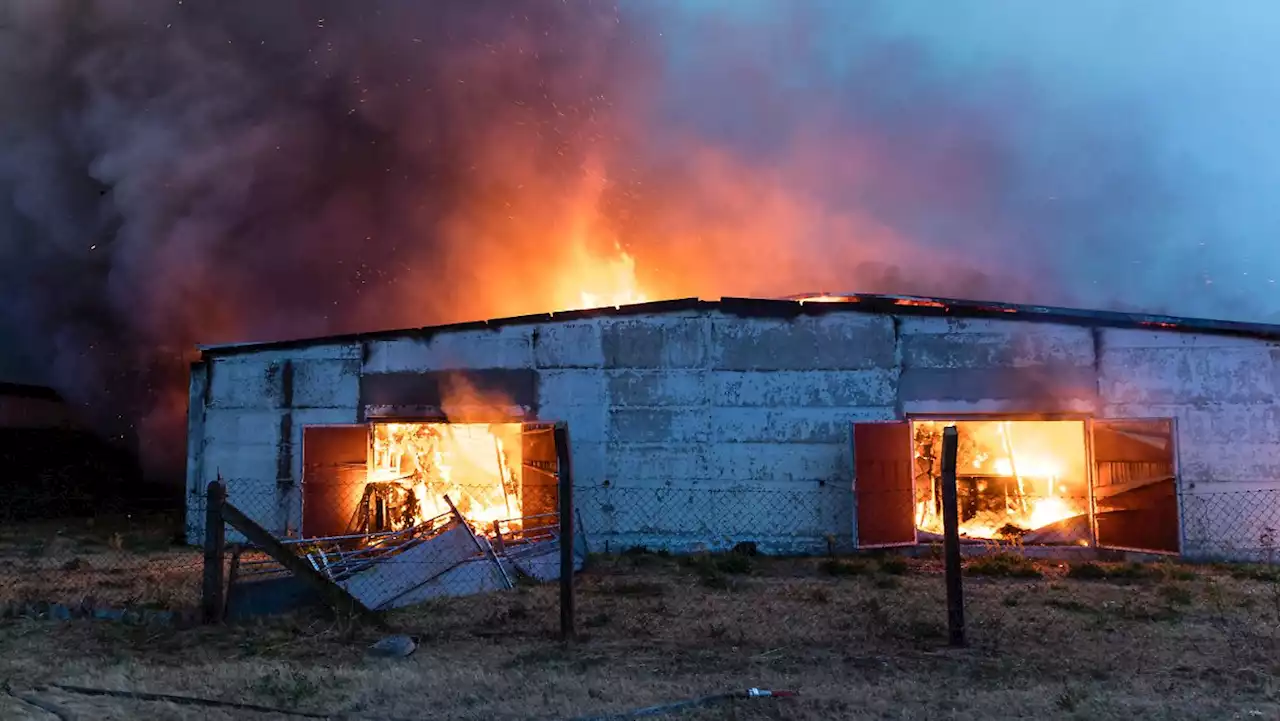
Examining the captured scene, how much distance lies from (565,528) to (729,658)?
1.63 metres

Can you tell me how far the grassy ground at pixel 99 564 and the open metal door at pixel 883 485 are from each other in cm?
954

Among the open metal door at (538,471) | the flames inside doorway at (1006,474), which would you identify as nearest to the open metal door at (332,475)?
the open metal door at (538,471)

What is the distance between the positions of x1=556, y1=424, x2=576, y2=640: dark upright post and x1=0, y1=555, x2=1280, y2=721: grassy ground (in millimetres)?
264

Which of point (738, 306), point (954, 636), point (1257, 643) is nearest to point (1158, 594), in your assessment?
point (1257, 643)

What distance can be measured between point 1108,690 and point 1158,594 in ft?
16.0

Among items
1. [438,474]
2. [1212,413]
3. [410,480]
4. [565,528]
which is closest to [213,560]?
[565,528]

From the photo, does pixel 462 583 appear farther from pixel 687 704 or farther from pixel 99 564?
pixel 99 564

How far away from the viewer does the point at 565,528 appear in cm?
675

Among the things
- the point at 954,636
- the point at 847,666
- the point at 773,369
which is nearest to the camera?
the point at 847,666

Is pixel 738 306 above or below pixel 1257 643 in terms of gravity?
above

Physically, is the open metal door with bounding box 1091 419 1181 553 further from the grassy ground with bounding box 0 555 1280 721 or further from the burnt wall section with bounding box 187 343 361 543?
the burnt wall section with bounding box 187 343 361 543

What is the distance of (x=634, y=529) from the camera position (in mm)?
13867

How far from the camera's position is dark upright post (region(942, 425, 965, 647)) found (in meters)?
6.53

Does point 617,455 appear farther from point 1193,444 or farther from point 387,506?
point 1193,444
